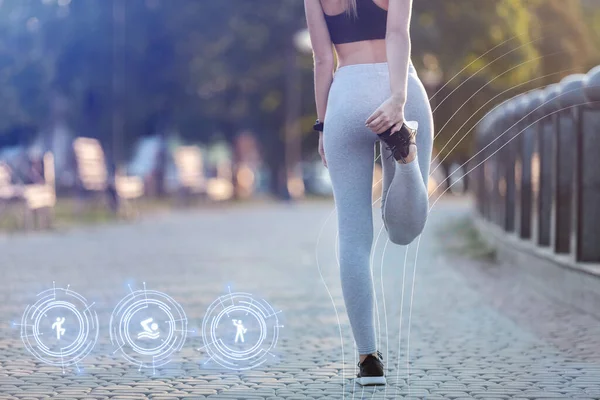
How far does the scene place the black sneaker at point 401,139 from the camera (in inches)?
186

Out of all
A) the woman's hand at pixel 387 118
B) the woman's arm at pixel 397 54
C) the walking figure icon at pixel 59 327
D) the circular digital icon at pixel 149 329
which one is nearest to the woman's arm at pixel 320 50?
the woman's arm at pixel 397 54

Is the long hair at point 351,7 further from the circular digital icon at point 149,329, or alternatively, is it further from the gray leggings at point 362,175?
the circular digital icon at point 149,329

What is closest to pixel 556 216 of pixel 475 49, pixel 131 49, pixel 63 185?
pixel 475 49

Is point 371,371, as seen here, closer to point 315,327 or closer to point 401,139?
point 401,139

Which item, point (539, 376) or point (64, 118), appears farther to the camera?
point (64, 118)

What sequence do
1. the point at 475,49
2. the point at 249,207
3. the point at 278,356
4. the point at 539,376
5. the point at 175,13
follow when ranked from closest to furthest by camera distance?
the point at 539,376
the point at 278,356
the point at 475,49
the point at 249,207
the point at 175,13

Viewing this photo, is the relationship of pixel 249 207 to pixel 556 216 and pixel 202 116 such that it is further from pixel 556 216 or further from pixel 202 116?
pixel 556 216

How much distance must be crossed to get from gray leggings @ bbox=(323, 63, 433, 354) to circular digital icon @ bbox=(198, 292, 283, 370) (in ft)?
3.54

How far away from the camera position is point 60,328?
24.3ft

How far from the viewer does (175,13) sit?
35.3 meters

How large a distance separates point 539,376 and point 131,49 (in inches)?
1174

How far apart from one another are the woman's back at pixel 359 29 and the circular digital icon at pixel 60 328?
2139mm

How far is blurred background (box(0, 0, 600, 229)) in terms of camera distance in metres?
24.5

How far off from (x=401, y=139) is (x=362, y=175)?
361 mm
